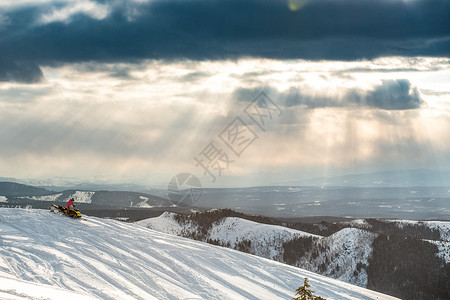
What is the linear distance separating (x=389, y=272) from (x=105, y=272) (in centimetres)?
5247

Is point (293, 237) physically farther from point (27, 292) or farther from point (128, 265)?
point (27, 292)

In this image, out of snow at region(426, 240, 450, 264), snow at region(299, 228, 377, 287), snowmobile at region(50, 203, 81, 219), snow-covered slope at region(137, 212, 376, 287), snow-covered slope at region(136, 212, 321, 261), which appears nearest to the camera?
snowmobile at region(50, 203, 81, 219)

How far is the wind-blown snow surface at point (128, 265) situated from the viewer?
26.4 meters

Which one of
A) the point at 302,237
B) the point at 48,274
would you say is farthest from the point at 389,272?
the point at 48,274

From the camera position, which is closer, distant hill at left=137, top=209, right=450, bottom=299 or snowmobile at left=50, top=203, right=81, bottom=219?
snowmobile at left=50, top=203, right=81, bottom=219

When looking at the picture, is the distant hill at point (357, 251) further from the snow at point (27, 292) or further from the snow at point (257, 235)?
the snow at point (27, 292)

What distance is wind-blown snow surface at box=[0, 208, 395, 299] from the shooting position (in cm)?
2642

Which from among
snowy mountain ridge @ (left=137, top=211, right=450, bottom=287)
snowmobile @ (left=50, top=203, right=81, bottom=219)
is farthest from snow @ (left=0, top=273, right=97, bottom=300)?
snowy mountain ridge @ (left=137, top=211, right=450, bottom=287)

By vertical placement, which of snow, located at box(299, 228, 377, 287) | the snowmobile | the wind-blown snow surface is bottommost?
snow, located at box(299, 228, 377, 287)

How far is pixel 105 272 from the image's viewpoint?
28.4 meters

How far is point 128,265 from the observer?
3131 centimetres

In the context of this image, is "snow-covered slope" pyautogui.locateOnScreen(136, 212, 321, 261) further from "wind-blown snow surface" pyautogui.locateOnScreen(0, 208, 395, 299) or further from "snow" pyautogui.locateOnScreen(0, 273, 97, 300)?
"snow" pyautogui.locateOnScreen(0, 273, 97, 300)

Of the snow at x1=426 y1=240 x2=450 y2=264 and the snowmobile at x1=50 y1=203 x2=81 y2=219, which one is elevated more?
the snowmobile at x1=50 y1=203 x2=81 y2=219

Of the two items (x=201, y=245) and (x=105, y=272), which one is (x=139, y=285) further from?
(x=201, y=245)
